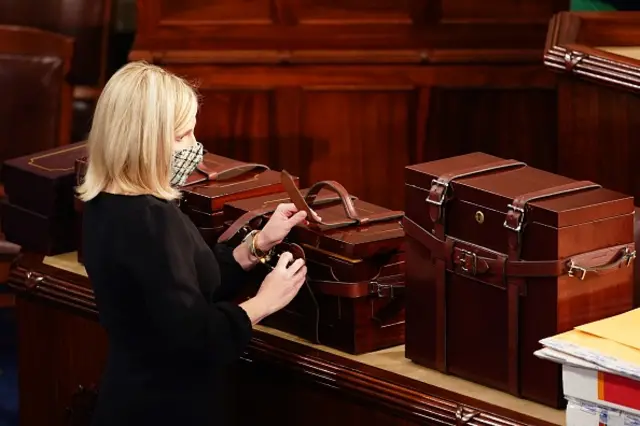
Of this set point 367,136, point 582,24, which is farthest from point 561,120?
point 367,136

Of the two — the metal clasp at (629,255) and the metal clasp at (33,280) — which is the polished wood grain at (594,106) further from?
the metal clasp at (33,280)

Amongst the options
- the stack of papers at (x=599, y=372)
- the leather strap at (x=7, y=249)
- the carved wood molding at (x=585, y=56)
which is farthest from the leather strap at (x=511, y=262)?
the leather strap at (x=7, y=249)

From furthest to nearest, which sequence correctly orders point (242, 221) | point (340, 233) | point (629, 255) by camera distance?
point (242, 221) → point (340, 233) → point (629, 255)

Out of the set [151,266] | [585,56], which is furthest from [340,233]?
[585,56]

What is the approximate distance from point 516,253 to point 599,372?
320 mm

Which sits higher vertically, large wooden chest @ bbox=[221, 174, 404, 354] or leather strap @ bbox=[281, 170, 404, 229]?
leather strap @ bbox=[281, 170, 404, 229]

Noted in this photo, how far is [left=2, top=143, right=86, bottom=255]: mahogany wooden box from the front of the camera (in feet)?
12.4

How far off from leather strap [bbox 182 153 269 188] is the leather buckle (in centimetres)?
91

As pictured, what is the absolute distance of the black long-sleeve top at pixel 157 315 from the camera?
106 inches

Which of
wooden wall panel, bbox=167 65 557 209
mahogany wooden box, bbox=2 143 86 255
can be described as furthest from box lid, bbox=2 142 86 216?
wooden wall panel, bbox=167 65 557 209

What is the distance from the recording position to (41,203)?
3.81 meters

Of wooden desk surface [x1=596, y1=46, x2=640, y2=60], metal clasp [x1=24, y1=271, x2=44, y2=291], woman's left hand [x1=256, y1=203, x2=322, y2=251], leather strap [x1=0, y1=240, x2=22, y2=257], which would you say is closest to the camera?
woman's left hand [x1=256, y1=203, x2=322, y2=251]

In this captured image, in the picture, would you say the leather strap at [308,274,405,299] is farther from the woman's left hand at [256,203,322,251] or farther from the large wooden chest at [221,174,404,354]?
the woman's left hand at [256,203,322,251]

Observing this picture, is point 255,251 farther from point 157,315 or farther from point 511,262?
point 511,262
